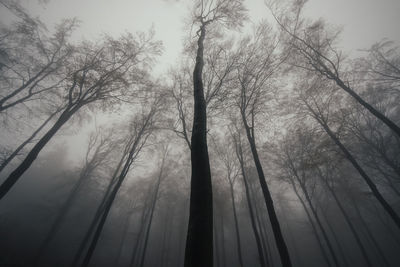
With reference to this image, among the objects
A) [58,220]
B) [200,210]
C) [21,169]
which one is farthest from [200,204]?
[58,220]

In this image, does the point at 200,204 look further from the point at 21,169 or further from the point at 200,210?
the point at 21,169

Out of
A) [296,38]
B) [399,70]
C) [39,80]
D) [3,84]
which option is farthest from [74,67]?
[399,70]

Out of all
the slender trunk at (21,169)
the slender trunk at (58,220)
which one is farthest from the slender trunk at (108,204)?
the slender trunk at (58,220)

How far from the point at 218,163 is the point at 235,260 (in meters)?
26.9

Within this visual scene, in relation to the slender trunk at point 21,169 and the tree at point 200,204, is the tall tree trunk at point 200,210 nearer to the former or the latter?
the tree at point 200,204

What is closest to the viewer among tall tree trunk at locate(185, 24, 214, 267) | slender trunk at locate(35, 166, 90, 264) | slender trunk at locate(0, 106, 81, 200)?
tall tree trunk at locate(185, 24, 214, 267)

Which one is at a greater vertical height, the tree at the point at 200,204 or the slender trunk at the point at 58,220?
the slender trunk at the point at 58,220

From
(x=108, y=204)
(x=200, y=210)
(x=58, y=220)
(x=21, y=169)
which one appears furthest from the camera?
(x=58, y=220)

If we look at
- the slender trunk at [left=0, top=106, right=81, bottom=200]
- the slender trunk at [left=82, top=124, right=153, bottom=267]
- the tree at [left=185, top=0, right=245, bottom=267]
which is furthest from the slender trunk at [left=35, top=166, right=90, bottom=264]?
the tree at [left=185, top=0, right=245, bottom=267]

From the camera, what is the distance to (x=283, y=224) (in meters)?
36.2

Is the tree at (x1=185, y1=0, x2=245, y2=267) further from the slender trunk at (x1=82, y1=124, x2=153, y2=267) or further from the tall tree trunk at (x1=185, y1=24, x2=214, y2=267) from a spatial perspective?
the slender trunk at (x1=82, y1=124, x2=153, y2=267)

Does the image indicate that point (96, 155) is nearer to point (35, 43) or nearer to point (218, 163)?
point (35, 43)

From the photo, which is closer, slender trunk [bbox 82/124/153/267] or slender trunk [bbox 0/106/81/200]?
slender trunk [bbox 0/106/81/200]

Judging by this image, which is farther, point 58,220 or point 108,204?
point 58,220
